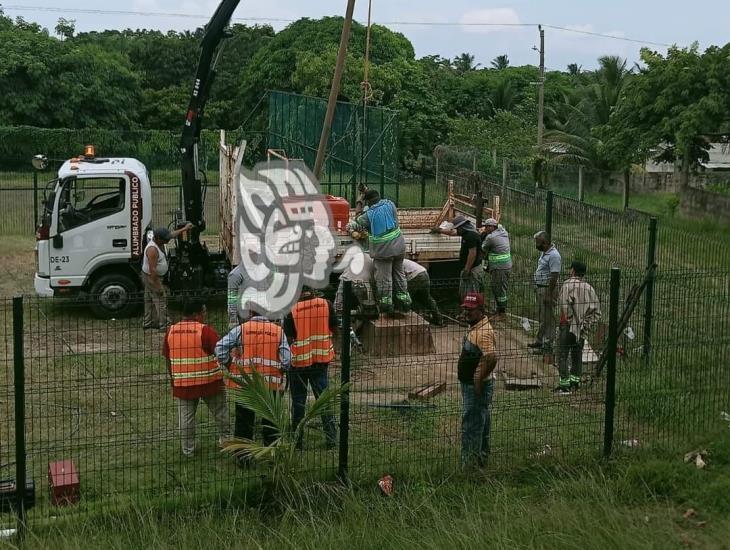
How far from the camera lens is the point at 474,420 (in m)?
7.93

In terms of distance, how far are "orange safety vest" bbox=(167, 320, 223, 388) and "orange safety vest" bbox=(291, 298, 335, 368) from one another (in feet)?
2.46

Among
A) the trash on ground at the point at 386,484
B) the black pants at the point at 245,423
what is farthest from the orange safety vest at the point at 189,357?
the trash on ground at the point at 386,484

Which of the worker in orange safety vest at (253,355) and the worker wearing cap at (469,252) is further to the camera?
the worker wearing cap at (469,252)

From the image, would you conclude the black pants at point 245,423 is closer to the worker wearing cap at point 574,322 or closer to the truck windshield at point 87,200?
the worker wearing cap at point 574,322

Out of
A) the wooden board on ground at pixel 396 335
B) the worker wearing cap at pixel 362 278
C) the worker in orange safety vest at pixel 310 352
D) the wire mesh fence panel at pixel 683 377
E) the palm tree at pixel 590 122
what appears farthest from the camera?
→ the palm tree at pixel 590 122

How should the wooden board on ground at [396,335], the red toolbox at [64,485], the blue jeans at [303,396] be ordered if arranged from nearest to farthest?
the red toolbox at [64,485] → the blue jeans at [303,396] → the wooden board on ground at [396,335]

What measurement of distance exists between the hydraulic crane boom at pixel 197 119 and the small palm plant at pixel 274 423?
27.0ft

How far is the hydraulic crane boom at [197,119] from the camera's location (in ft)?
49.5

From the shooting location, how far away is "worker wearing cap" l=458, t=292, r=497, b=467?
7773 mm

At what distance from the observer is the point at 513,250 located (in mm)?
16656

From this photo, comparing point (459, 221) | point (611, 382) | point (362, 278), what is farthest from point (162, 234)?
point (611, 382)

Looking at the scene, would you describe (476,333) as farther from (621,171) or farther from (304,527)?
(621,171)

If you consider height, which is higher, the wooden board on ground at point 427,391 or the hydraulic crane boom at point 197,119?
the hydraulic crane boom at point 197,119

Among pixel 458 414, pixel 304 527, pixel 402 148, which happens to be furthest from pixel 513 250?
pixel 402 148
